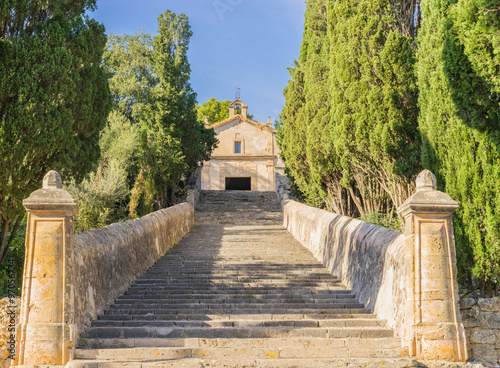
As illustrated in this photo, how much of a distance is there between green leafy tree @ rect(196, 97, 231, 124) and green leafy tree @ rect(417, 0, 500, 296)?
43825 millimetres

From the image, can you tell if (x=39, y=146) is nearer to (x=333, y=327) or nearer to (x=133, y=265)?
(x=133, y=265)

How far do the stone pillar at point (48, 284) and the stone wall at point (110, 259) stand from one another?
0.38m

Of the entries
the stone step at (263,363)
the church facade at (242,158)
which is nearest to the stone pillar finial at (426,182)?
the stone step at (263,363)

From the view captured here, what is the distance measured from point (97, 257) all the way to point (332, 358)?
340 centimetres

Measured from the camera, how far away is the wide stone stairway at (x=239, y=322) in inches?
200

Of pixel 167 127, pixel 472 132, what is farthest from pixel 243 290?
pixel 167 127

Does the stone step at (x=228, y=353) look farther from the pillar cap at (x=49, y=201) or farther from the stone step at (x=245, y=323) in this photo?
the pillar cap at (x=49, y=201)

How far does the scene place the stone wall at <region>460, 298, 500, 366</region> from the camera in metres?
5.31

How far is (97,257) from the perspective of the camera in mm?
6539

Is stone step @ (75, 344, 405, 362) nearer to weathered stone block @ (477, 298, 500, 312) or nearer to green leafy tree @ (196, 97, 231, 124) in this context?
weathered stone block @ (477, 298, 500, 312)

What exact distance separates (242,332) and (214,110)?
4615 centimetres

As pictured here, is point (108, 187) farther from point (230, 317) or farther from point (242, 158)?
point (242, 158)

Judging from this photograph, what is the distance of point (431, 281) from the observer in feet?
16.8

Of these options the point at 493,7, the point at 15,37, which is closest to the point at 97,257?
the point at 15,37
